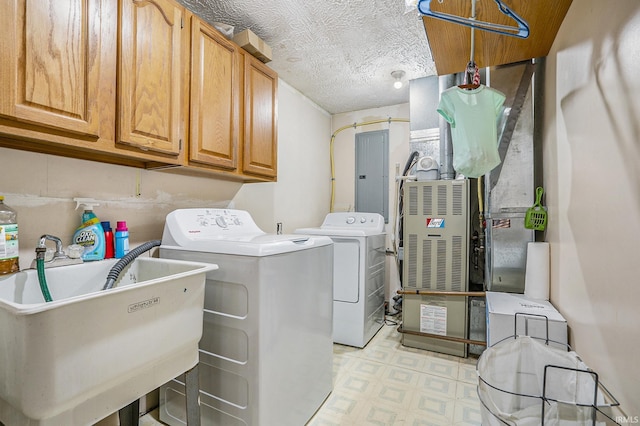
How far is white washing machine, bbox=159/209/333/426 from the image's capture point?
1318 millimetres

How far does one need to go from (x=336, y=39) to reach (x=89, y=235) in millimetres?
2053

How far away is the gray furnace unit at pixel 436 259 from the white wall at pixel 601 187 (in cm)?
90

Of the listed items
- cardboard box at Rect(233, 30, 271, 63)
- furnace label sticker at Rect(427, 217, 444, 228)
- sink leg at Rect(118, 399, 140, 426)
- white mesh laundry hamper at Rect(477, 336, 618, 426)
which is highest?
cardboard box at Rect(233, 30, 271, 63)

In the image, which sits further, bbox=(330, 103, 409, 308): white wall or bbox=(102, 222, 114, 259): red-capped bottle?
bbox=(330, 103, 409, 308): white wall

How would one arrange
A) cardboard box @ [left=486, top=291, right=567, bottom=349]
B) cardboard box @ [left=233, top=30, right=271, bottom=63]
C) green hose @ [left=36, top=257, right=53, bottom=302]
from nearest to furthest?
green hose @ [left=36, top=257, right=53, bottom=302] < cardboard box @ [left=486, top=291, right=567, bottom=349] < cardboard box @ [left=233, top=30, right=271, bottom=63]

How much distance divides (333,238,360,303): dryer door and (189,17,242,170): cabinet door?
1229 millimetres

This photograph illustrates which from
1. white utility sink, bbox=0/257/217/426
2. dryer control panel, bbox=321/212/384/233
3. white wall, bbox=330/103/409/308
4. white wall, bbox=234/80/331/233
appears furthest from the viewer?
white wall, bbox=330/103/409/308

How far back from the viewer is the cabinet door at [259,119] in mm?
1987

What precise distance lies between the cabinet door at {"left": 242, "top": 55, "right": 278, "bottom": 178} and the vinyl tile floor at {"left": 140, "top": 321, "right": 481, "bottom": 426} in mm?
1595

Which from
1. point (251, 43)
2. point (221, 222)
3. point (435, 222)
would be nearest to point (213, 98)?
point (251, 43)

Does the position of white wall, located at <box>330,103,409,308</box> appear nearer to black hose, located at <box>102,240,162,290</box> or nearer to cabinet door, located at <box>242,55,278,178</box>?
cabinet door, located at <box>242,55,278,178</box>

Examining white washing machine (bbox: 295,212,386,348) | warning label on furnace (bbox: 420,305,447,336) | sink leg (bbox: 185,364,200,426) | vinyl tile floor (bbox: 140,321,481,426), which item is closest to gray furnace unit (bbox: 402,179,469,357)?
warning label on furnace (bbox: 420,305,447,336)

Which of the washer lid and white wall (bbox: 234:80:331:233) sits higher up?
white wall (bbox: 234:80:331:233)

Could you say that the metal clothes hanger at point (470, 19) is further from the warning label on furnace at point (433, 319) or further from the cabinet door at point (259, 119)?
the warning label on furnace at point (433, 319)
